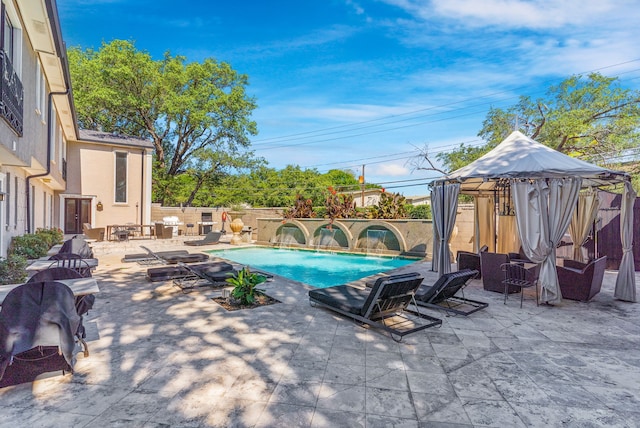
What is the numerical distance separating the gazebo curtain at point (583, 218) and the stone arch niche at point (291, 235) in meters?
10.8

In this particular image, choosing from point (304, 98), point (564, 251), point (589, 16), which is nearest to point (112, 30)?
point (304, 98)

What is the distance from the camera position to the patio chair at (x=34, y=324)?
3178mm

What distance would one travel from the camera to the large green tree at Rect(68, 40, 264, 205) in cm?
2630

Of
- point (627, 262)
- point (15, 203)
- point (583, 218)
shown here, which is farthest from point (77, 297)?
point (583, 218)

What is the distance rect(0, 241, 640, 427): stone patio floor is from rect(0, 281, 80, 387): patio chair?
33 centimetres

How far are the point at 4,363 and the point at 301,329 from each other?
10.8ft

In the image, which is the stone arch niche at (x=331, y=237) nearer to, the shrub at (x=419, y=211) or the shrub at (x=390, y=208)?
the shrub at (x=390, y=208)

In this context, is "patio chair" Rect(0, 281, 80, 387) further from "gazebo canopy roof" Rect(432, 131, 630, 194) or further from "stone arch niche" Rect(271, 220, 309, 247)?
"stone arch niche" Rect(271, 220, 309, 247)

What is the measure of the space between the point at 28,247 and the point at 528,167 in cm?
1193

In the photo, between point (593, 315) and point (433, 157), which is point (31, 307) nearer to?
point (593, 315)

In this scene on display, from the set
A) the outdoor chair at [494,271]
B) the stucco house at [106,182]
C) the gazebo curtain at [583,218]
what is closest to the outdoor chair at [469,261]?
the outdoor chair at [494,271]

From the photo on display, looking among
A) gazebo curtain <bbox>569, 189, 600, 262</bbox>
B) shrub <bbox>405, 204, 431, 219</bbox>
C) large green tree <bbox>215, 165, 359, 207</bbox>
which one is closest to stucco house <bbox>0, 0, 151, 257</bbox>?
large green tree <bbox>215, 165, 359, 207</bbox>

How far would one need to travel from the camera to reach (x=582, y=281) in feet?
22.2

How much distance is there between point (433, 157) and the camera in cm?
2202
